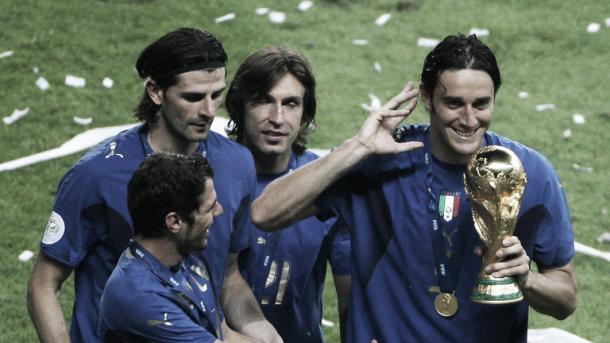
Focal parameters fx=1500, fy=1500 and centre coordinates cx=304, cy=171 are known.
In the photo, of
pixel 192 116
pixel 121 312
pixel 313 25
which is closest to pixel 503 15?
pixel 313 25

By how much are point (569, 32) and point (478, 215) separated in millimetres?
8436

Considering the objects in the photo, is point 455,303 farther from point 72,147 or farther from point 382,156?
point 72,147

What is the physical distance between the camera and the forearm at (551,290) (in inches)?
207

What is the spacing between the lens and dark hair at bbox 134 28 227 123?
5895mm

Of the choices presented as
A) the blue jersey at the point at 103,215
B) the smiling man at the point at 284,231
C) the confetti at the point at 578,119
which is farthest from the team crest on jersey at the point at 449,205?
the confetti at the point at 578,119

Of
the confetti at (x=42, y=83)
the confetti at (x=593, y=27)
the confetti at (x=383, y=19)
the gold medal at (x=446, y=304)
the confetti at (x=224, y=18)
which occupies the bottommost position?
the confetti at (x=42, y=83)

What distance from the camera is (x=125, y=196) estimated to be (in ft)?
18.7

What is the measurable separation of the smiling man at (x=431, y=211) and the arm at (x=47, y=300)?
90cm

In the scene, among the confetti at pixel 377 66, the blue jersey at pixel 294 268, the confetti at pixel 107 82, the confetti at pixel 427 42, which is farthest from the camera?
the confetti at pixel 427 42

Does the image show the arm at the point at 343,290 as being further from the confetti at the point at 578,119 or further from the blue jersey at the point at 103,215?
the confetti at the point at 578,119

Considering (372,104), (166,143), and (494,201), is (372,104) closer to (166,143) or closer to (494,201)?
(166,143)

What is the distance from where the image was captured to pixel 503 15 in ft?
44.3

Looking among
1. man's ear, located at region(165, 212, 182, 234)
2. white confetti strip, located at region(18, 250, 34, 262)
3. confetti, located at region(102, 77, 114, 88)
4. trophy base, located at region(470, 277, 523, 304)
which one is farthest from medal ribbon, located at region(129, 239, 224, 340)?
confetti, located at region(102, 77, 114, 88)

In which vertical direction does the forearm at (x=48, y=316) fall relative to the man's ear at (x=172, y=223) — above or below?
below
